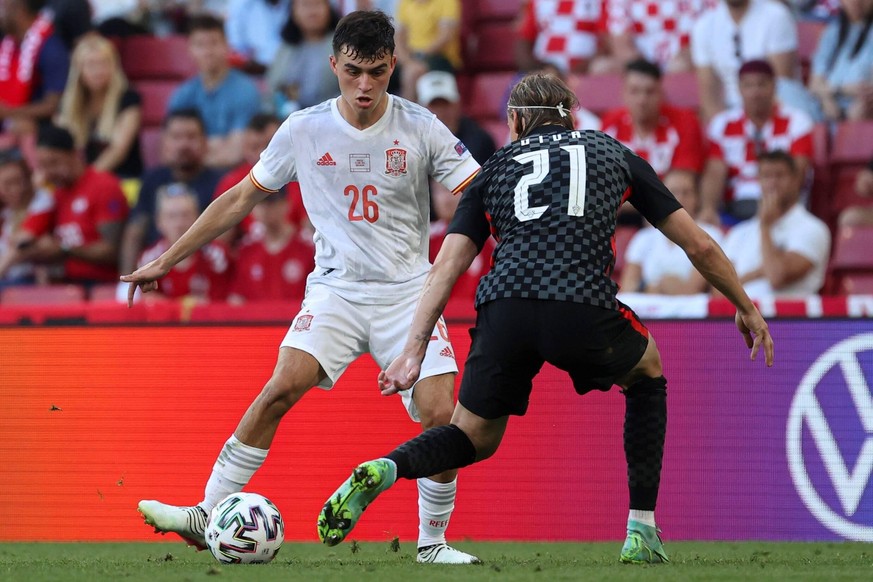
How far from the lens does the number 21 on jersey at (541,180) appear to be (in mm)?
5020

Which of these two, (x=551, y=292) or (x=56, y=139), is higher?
(x=56, y=139)

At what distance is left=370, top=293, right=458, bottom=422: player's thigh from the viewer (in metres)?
5.71

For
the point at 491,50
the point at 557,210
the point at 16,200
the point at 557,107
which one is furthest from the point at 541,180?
the point at 491,50

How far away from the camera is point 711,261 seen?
512 cm

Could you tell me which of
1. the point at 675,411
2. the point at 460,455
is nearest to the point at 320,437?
the point at 675,411

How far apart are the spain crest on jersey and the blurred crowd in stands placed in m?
3.23

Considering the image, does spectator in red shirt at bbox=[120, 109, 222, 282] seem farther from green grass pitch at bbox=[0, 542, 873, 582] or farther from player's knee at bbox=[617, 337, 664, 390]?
player's knee at bbox=[617, 337, 664, 390]

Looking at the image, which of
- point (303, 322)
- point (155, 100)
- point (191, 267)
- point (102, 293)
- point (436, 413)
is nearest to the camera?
point (436, 413)

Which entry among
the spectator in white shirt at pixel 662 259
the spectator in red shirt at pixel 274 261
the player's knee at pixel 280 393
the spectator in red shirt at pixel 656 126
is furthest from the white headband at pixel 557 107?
the spectator in red shirt at pixel 656 126

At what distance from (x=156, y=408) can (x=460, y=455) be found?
300 cm

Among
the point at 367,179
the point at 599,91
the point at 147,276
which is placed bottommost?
the point at 147,276

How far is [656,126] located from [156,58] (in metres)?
5.68

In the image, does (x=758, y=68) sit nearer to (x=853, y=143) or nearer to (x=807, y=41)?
(x=853, y=143)

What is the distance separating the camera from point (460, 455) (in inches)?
202
